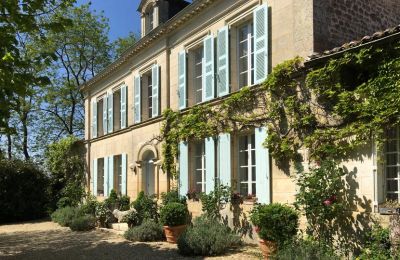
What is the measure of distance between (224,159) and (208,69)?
2343 mm

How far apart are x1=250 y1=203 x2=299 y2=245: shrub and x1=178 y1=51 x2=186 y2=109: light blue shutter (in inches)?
199

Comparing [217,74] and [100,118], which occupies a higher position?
[217,74]

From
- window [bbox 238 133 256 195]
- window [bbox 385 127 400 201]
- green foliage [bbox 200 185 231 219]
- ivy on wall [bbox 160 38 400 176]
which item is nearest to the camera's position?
ivy on wall [bbox 160 38 400 176]

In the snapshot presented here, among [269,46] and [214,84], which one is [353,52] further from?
[214,84]

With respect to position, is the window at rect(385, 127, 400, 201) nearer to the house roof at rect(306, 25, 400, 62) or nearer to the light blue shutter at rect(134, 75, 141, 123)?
the house roof at rect(306, 25, 400, 62)

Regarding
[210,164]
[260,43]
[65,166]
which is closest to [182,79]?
[210,164]

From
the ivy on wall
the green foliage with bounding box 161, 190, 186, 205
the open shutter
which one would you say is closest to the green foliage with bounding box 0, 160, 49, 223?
the open shutter

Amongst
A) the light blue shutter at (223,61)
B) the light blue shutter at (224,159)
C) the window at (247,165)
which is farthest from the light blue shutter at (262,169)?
the light blue shutter at (223,61)

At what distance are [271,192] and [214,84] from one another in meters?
3.22

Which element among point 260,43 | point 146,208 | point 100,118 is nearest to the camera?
point 260,43

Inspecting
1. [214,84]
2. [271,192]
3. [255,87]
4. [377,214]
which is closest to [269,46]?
[255,87]

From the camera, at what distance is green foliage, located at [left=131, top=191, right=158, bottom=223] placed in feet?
39.6

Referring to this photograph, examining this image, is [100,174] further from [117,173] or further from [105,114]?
[105,114]

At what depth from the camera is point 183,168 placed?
11867 millimetres
